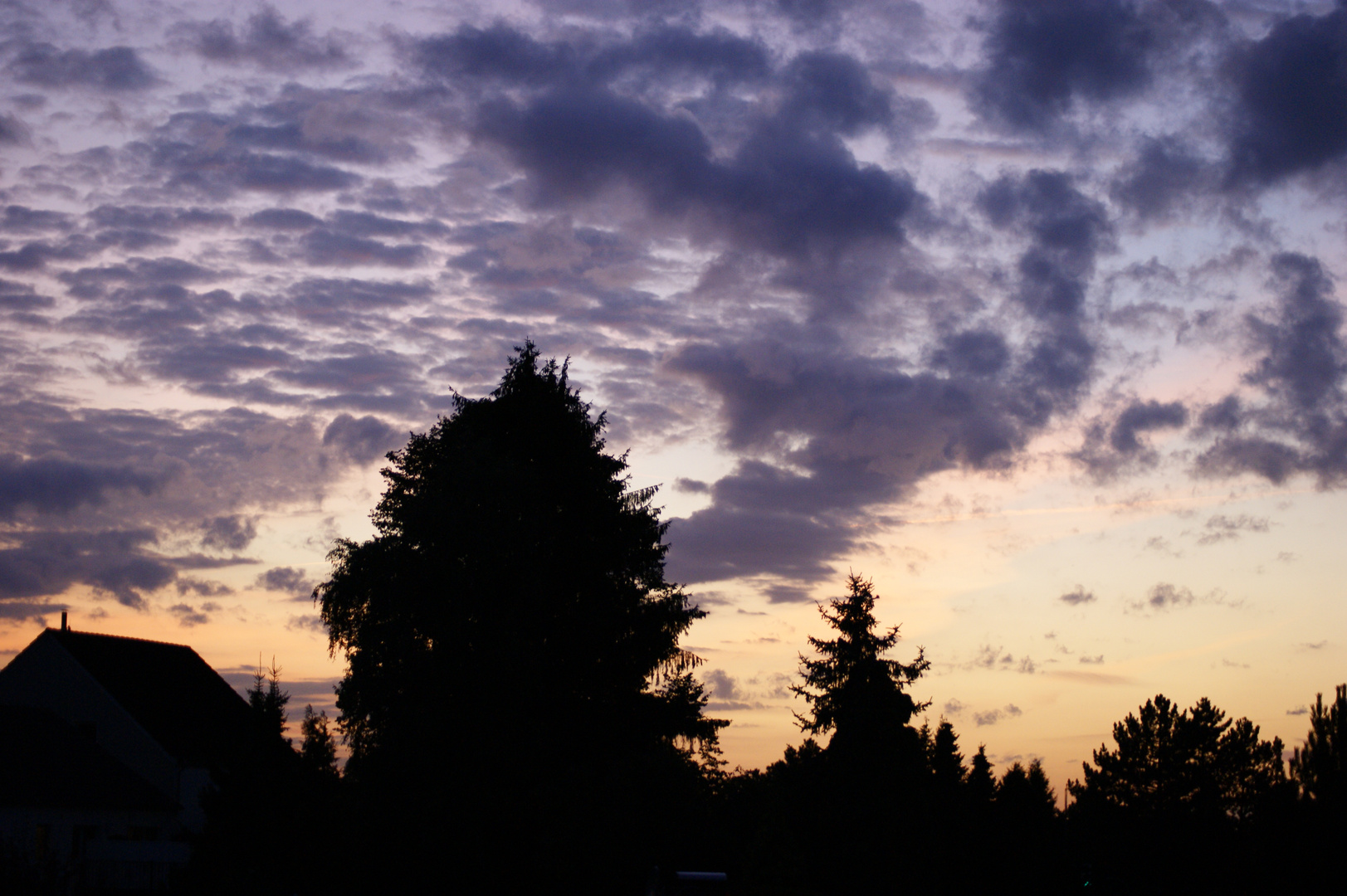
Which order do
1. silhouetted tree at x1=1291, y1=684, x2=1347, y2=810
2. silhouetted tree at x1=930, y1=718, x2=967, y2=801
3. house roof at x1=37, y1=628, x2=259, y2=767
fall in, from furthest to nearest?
1. silhouetted tree at x1=930, y1=718, x2=967, y2=801
2. house roof at x1=37, y1=628, x2=259, y2=767
3. silhouetted tree at x1=1291, y1=684, x2=1347, y2=810

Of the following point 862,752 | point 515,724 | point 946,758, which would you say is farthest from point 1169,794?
point 515,724

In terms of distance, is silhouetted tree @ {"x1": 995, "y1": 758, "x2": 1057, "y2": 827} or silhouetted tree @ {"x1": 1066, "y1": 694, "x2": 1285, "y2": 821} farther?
silhouetted tree @ {"x1": 1066, "y1": 694, "x2": 1285, "y2": 821}

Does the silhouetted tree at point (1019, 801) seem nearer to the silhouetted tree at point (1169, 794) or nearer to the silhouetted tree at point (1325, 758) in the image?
the silhouetted tree at point (1169, 794)

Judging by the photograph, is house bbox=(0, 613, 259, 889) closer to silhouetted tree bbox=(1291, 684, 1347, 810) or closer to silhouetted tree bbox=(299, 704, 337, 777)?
silhouetted tree bbox=(299, 704, 337, 777)

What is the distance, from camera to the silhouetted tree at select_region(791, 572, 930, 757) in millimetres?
61156

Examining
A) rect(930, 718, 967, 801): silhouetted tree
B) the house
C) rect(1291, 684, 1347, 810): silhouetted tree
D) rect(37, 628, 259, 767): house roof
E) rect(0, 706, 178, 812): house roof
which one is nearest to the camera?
rect(1291, 684, 1347, 810): silhouetted tree

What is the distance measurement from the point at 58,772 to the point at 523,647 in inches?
926

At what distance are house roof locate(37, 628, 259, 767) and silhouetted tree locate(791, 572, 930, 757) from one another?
31.6 meters

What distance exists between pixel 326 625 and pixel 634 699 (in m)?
12.6

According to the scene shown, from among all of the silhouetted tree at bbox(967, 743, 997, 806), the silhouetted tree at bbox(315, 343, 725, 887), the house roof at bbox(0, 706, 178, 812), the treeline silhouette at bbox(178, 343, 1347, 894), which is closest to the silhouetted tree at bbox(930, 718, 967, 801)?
the silhouetted tree at bbox(967, 743, 997, 806)

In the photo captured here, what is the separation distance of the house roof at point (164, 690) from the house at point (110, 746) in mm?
66

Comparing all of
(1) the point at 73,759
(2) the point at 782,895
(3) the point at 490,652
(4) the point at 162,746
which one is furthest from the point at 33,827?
(2) the point at 782,895

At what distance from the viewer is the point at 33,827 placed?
39375 millimetres

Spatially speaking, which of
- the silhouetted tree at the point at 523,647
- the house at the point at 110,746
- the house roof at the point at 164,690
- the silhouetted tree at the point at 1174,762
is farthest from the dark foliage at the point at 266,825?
the silhouetted tree at the point at 1174,762
